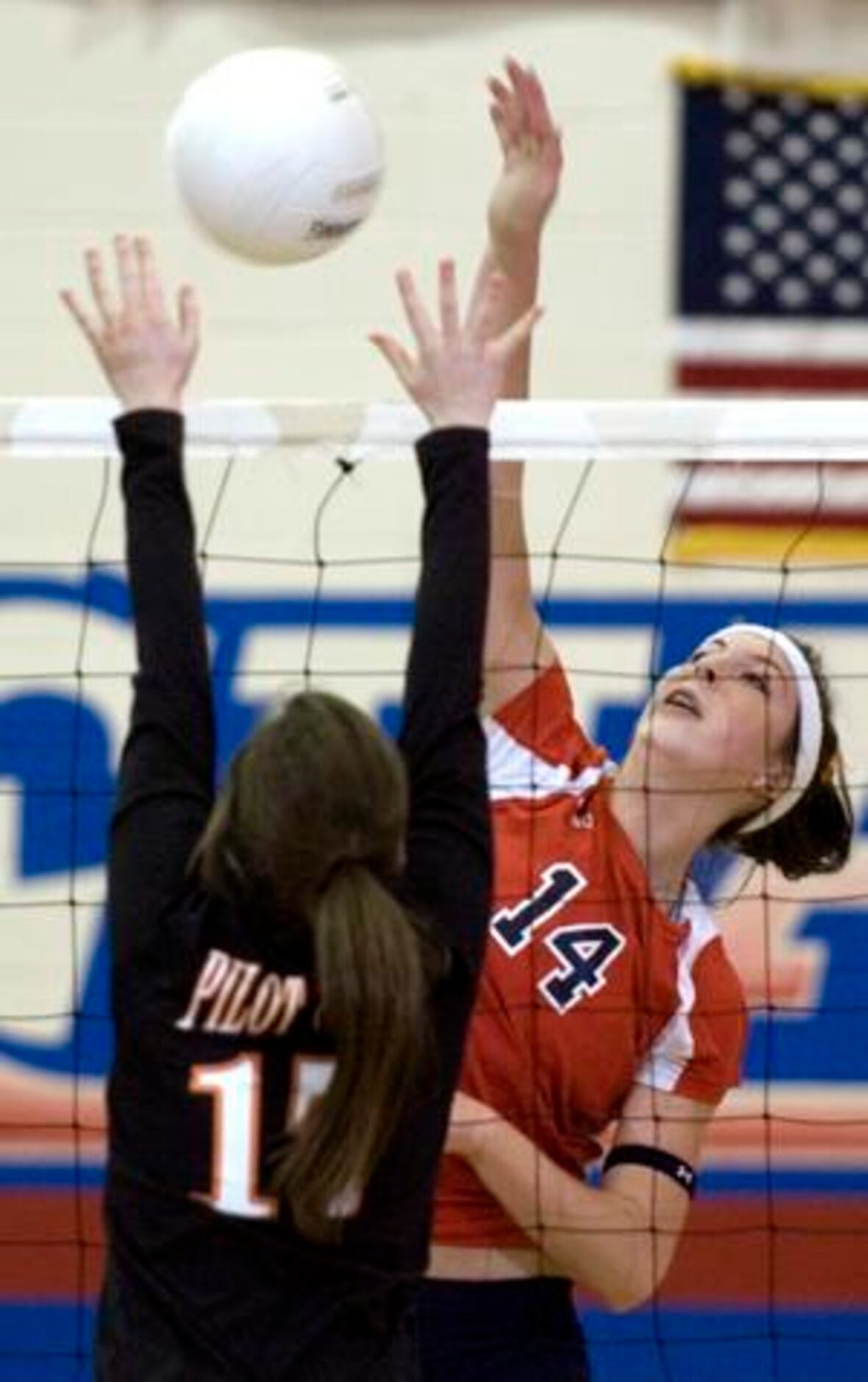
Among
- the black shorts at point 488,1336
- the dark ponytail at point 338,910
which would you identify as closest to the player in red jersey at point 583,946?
the black shorts at point 488,1336

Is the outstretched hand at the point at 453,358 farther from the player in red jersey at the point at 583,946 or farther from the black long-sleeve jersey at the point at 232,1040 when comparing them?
the player in red jersey at the point at 583,946

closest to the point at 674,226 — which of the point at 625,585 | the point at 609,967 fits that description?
the point at 625,585

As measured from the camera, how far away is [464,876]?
230cm

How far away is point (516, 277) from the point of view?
3.02 meters

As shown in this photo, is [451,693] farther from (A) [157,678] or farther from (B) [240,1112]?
(B) [240,1112]

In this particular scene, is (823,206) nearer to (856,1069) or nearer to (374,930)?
(856,1069)

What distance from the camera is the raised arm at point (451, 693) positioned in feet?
7.53

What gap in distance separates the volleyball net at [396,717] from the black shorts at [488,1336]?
164cm

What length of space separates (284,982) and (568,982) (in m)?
0.70

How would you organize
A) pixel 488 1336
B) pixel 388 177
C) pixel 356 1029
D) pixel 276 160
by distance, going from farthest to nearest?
pixel 388 177
pixel 276 160
pixel 488 1336
pixel 356 1029

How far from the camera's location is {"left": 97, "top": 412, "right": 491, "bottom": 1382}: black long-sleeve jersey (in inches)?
87.6

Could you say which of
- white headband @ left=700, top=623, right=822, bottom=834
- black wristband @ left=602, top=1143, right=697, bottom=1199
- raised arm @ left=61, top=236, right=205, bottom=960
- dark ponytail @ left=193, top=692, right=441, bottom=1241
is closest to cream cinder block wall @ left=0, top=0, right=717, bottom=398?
white headband @ left=700, top=623, right=822, bottom=834

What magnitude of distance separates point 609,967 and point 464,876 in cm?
61

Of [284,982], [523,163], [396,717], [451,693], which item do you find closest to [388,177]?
[396,717]
